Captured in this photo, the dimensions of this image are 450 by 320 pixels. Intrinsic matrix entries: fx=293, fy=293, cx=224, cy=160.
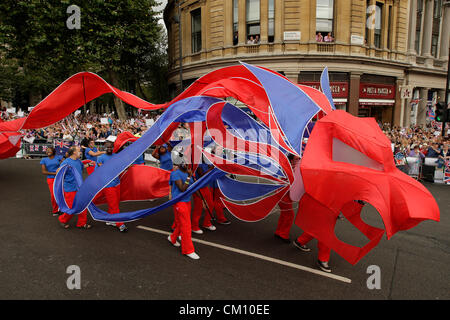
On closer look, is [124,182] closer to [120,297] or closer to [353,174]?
[120,297]

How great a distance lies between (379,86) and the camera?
21375 millimetres

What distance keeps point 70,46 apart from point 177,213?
64.0ft

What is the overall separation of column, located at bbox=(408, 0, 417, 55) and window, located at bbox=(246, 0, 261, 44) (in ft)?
41.1

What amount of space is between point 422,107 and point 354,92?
9.32 meters

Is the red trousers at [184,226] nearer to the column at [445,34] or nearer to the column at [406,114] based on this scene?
the column at [406,114]

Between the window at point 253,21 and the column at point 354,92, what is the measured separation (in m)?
7.02

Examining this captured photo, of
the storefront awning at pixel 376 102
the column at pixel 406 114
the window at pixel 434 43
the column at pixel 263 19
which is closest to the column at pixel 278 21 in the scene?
the column at pixel 263 19

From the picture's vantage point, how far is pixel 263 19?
19438 millimetres

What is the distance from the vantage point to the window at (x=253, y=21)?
1991 centimetres

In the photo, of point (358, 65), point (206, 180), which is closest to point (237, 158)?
point (206, 180)

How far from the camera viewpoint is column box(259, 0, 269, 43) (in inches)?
756

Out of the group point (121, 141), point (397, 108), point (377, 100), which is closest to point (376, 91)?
point (377, 100)

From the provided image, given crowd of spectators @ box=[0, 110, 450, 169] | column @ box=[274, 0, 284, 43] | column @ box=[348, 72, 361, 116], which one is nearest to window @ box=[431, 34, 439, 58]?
crowd of spectators @ box=[0, 110, 450, 169]

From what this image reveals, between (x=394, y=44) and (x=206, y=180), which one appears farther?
(x=394, y=44)
